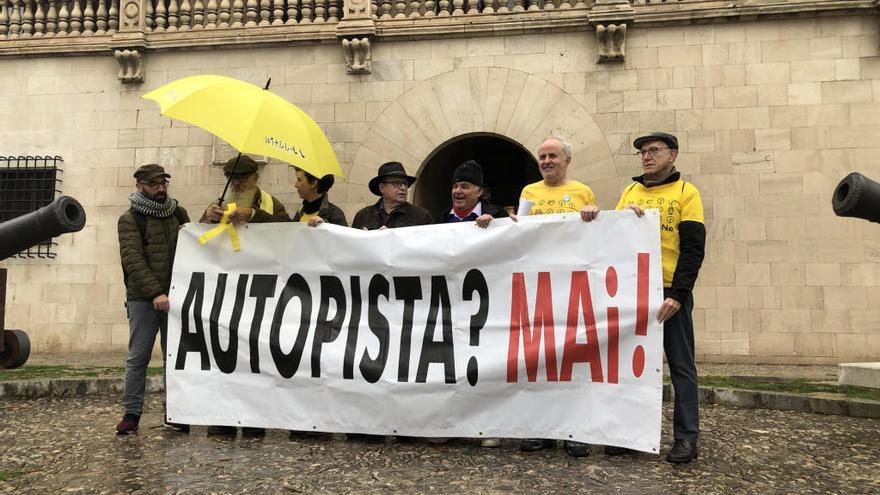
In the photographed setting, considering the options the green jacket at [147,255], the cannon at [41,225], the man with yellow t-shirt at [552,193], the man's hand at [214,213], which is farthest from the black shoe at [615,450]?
the cannon at [41,225]

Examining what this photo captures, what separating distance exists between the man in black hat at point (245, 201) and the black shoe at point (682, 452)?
3240 millimetres

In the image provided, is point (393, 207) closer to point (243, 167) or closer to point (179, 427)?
point (243, 167)

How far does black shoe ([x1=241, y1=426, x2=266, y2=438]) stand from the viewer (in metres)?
5.20

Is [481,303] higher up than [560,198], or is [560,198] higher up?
[560,198]

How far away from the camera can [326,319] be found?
200 inches

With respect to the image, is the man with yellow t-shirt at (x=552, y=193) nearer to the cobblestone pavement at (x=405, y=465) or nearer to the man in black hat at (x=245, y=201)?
the cobblestone pavement at (x=405, y=465)

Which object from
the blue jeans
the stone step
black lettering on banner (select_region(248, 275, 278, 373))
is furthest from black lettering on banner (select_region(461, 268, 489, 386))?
the stone step

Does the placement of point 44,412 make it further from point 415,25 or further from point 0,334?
point 415,25

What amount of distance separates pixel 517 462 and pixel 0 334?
4.89 metres

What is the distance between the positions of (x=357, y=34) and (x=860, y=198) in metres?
7.45

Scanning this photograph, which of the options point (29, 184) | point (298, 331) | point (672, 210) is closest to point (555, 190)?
point (672, 210)

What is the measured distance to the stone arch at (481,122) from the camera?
970 cm

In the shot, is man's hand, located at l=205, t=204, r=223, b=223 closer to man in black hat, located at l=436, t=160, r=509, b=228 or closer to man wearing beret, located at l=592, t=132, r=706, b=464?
man in black hat, located at l=436, t=160, r=509, b=228

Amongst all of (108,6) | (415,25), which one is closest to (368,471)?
(415,25)
